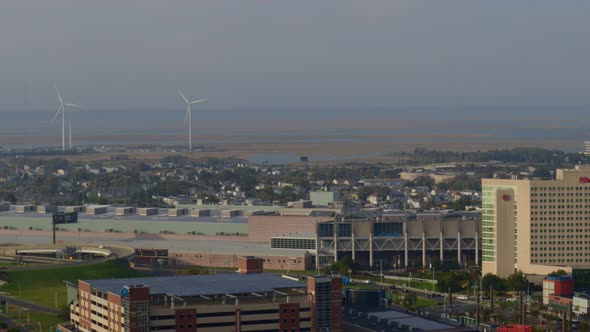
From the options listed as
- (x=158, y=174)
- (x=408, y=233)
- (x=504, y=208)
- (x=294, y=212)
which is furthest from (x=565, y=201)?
(x=158, y=174)

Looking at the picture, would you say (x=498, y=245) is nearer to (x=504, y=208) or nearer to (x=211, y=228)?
(x=504, y=208)

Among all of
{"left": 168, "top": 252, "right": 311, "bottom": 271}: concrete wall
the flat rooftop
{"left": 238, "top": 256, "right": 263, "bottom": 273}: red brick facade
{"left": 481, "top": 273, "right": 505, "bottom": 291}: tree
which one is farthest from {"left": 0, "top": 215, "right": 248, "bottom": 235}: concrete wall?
the flat rooftop

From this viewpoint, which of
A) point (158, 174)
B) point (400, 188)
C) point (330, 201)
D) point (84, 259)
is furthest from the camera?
point (158, 174)

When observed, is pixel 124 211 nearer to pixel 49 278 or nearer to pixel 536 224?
pixel 49 278

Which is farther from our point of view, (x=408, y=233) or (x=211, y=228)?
(x=211, y=228)

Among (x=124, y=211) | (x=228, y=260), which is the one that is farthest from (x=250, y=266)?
(x=124, y=211)

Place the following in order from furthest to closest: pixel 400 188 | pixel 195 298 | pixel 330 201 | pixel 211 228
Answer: pixel 400 188
pixel 330 201
pixel 211 228
pixel 195 298

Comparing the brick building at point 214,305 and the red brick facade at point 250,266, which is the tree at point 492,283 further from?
the brick building at point 214,305
